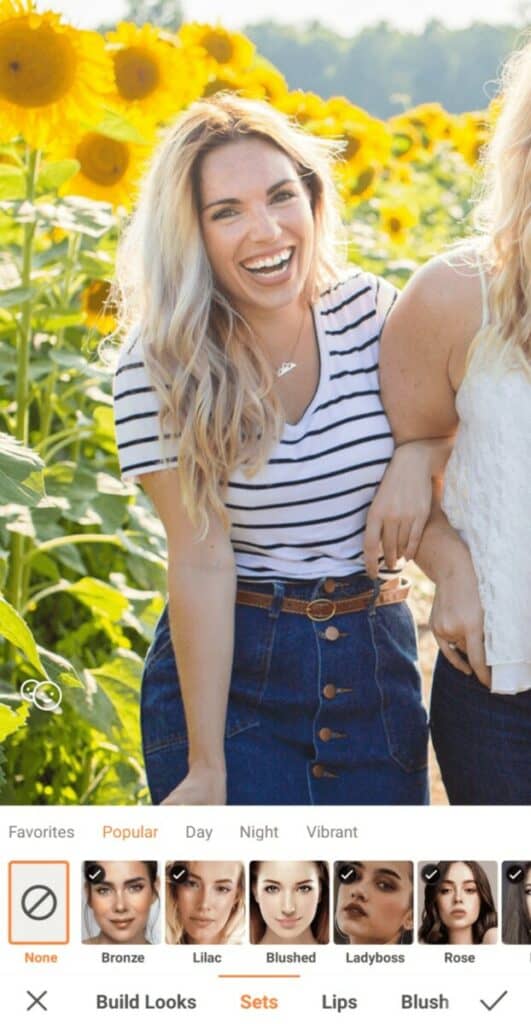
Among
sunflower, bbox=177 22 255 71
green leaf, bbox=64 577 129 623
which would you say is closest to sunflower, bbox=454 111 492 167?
sunflower, bbox=177 22 255 71

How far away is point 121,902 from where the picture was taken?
120 cm

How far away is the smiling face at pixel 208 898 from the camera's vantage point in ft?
3.92

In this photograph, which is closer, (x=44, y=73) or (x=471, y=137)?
(x=44, y=73)

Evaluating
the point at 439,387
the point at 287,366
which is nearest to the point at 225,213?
the point at 287,366

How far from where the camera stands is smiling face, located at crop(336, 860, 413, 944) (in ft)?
3.96

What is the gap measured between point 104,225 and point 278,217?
484 millimetres

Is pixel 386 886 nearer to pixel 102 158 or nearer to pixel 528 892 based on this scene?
pixel 528 892

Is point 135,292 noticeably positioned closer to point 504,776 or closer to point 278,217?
point 278,217

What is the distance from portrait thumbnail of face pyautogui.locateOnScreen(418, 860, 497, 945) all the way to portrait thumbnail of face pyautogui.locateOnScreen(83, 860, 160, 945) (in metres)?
0.20

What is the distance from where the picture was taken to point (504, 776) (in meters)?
1.43

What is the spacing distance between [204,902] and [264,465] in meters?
0.43

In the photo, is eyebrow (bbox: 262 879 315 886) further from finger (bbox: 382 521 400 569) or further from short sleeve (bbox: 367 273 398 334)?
short sleeve (bbox: 367 273 398 334)

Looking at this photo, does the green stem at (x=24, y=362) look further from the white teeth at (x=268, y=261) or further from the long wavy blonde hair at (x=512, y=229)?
the long wavy blonde hair at (x=512, y=229)
